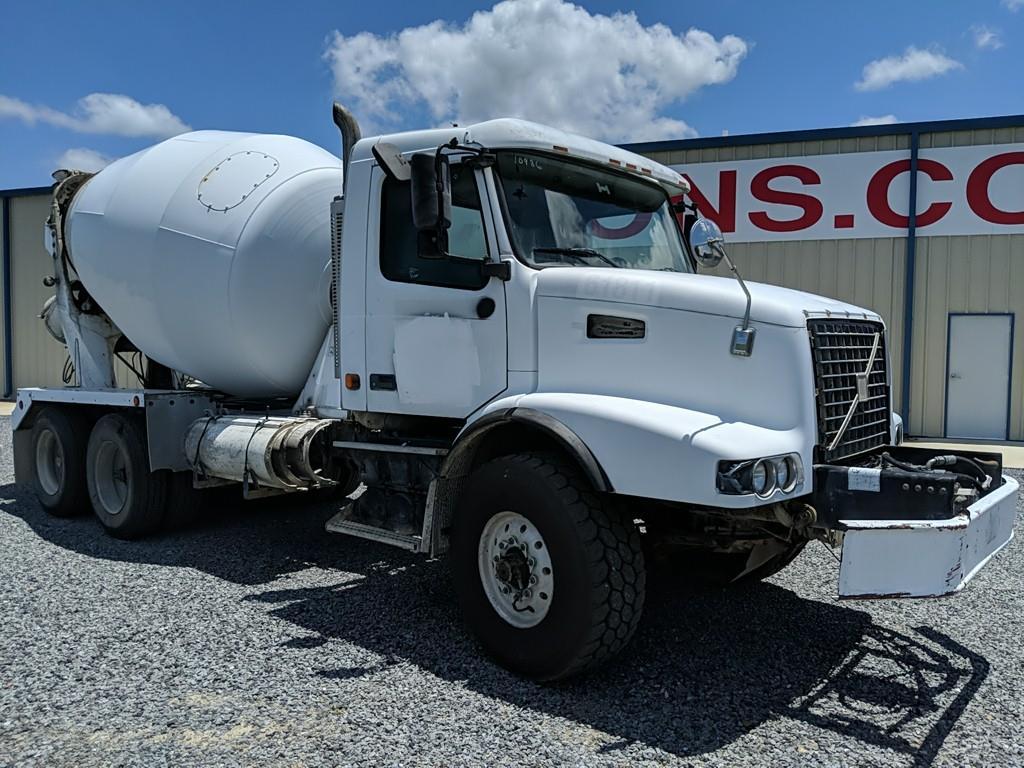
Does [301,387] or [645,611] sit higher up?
[301,387]

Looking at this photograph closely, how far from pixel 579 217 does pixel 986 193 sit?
36.0 feet

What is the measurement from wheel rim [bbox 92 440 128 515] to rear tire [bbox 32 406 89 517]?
16.8 inches

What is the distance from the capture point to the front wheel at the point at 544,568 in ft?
12.5

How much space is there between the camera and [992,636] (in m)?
4.71

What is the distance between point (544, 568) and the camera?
404 cm

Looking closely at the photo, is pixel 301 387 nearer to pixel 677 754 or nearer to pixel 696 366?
pixel 696 366

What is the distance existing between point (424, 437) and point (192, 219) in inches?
111

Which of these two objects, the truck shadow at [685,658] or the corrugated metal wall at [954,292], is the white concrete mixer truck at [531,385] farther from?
the corrugated metal wall at [954,292]

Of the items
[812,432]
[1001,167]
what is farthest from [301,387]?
[1001,167]

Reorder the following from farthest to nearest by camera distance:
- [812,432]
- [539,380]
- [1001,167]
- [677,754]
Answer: [1001,167], [539,380], [812,432], [677,754]

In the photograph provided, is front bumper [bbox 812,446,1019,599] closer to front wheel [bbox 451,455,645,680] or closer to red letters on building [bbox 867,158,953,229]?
front wheel [bbox 451,455,645,680]

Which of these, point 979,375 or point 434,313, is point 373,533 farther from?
point 979,375

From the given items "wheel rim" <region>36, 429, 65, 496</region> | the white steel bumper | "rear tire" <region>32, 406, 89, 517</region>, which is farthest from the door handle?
"wheel rim" <region>36, 429, 65, 496</region>

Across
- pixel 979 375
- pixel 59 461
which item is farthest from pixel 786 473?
pixel 979 375
